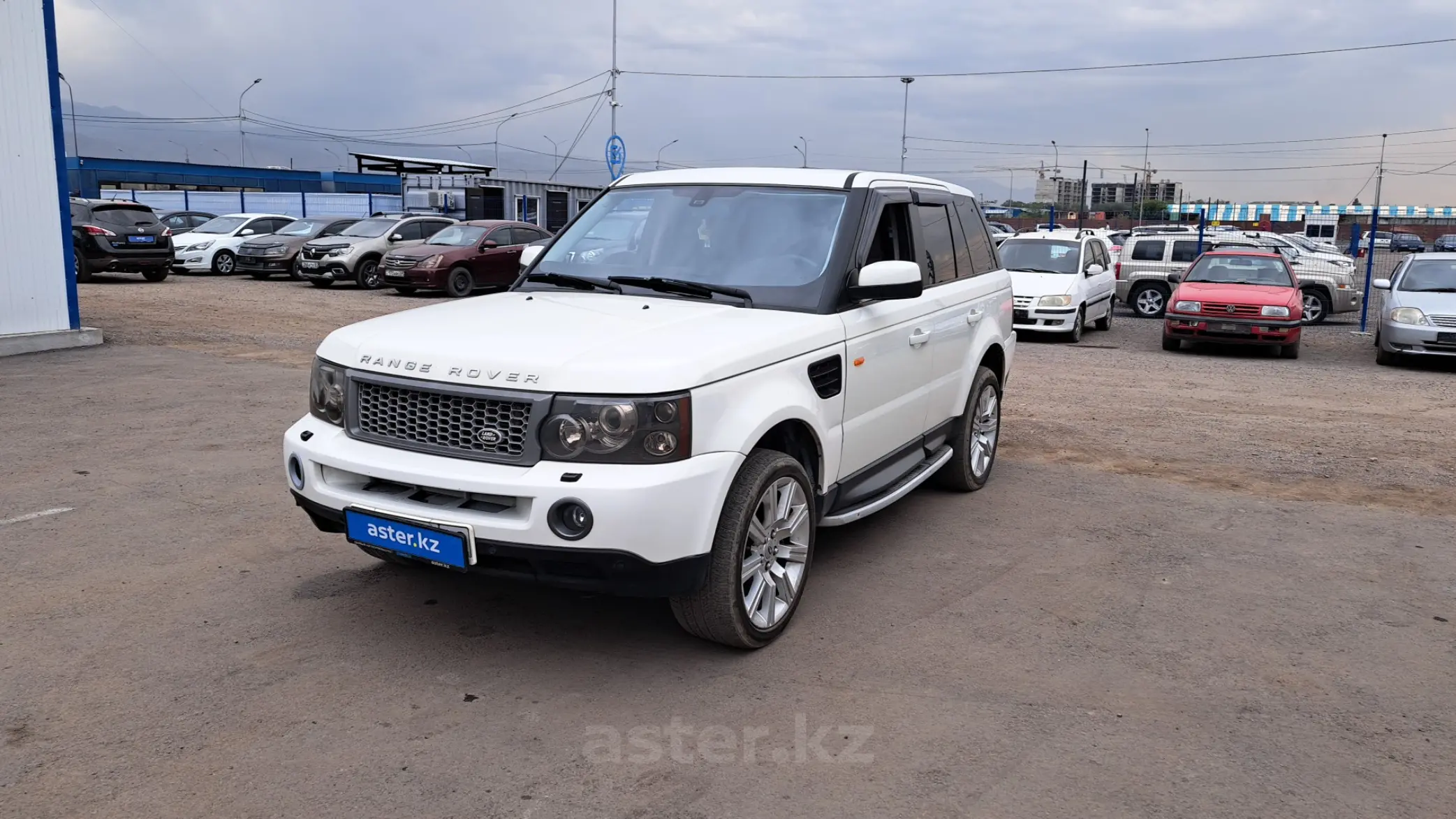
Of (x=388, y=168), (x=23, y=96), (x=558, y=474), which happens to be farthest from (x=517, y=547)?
(x=388, y=168)

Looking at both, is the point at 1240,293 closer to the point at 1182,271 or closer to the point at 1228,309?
the point at 1228,309

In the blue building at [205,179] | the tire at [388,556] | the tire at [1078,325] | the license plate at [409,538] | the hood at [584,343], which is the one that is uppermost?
the blue building at [205,179]

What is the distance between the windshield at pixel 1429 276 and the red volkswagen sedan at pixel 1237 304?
1313mm

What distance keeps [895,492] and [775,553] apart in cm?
123

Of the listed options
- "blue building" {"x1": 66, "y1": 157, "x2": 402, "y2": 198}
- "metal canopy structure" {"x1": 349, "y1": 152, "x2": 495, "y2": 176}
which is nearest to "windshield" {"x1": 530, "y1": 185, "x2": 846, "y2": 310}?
"metal canopy structure" {"x1": 349, "y1": 152, "x2": 495, "y2": 176}

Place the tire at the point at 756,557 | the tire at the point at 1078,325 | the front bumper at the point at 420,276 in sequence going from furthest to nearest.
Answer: the front bumper at the point at 420,276
the tire at the point at 1078,325
the tire at the point at 756,557

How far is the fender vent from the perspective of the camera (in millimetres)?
4578

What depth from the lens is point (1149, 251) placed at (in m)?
21.8

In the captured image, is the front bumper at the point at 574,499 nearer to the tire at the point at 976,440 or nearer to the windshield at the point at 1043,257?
the tire at the point at 976,440

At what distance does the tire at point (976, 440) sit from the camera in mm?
6625

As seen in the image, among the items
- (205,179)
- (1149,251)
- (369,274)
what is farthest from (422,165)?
(1149,251)

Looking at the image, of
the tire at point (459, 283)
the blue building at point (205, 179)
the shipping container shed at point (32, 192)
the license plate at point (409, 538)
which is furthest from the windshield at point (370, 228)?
the blue building at point (205, 179)

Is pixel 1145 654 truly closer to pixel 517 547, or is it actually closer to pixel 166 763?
pixel 517 547

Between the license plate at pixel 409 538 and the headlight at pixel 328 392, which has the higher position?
the headlight at pixel 328 392
